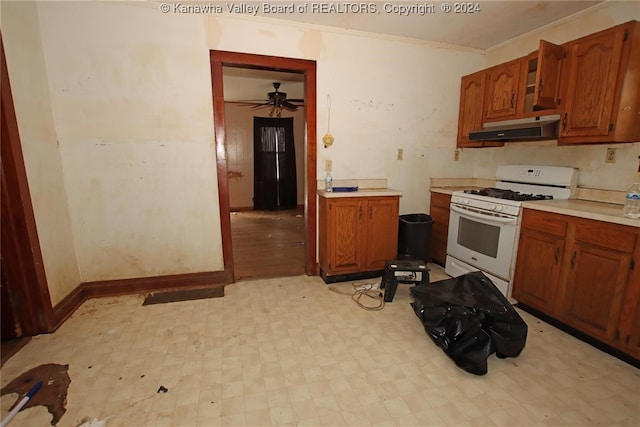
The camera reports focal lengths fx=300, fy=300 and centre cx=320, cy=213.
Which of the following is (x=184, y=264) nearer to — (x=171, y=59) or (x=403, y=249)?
(x=171, y=59)

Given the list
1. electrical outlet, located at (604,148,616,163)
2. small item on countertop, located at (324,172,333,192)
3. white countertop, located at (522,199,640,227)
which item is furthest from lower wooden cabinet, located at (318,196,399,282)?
electrical outlet, located at (604,148,616,163)

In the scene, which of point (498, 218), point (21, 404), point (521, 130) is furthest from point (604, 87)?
point (21, 404)

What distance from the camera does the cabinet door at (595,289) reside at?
1.85 metres

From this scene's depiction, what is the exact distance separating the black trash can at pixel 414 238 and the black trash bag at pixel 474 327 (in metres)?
1.17

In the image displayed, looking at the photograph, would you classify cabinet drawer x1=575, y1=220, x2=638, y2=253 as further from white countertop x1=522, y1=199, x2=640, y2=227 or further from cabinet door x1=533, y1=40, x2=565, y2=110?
cabinet door x1=533, y1=40, x2=565, y2=110

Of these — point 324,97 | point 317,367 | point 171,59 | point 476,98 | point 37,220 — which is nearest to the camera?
point 317,367

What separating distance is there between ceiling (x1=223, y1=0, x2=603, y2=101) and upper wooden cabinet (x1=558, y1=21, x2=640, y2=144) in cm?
53

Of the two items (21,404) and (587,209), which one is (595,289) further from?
(21,404)

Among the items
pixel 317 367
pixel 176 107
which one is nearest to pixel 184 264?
pixel 176 107

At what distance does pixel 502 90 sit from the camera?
2.86 metres

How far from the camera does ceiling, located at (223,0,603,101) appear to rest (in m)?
2.46

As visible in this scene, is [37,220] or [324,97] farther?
[324,97]

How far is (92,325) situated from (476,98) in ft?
13.3

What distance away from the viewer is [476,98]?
3.19 meters
